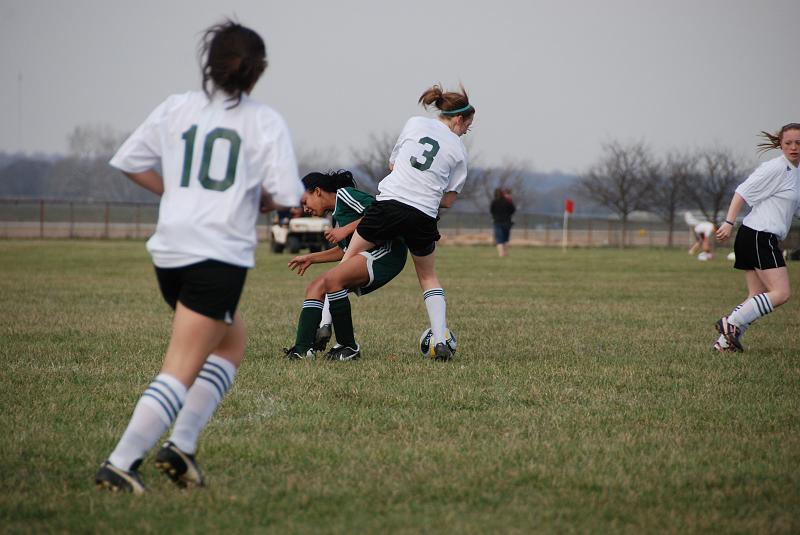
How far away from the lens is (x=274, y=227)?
3231cm

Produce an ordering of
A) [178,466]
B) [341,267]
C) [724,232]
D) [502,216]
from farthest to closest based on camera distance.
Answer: [502,216], [724,232], [341,267], [178,466]

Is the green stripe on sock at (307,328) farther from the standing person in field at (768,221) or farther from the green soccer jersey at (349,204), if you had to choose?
the standing person in field at (768,221)

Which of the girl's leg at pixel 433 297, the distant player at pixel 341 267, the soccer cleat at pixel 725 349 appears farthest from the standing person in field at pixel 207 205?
the soccer cleat at pixel 725 349

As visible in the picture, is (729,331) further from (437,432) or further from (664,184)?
(664,184)

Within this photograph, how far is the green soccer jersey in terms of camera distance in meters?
7.50

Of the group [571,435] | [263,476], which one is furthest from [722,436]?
[263,476]

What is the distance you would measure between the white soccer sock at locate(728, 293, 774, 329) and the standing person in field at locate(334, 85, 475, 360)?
2.81m

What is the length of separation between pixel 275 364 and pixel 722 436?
353 centimetres

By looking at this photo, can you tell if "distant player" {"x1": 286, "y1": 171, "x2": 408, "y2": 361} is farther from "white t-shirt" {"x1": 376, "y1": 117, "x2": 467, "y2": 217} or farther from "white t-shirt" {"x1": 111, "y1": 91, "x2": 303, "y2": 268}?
"white t-shirt" {"x1": 111, "y1": 91, "x2": 303, "y2": 268}

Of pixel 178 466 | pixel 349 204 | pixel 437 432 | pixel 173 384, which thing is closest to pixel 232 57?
pixel 173 384

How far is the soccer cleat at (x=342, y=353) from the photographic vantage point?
24.8 ft

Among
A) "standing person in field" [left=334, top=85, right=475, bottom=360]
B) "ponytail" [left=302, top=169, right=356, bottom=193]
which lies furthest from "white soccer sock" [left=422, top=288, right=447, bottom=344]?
"ponytail" [left=302, top=169, right=356, bottom=193]

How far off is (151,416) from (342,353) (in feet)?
12.9

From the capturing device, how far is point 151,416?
3682 millimetres
